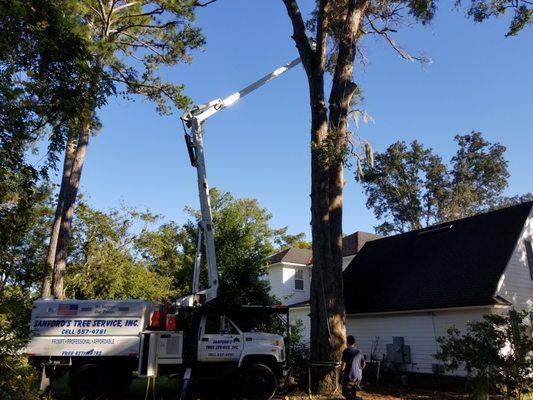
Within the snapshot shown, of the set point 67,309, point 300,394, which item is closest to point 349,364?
point 300,394

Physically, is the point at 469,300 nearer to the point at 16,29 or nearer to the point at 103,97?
the point at 103,97

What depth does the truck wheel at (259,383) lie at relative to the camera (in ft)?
40.9

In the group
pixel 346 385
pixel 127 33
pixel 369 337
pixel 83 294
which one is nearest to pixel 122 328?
pixel 346 385

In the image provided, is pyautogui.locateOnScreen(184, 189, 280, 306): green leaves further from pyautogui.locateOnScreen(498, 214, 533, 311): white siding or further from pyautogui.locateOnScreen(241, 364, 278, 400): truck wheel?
pyautogui.locateOnScreen(498, 214, 533, 311): white siding

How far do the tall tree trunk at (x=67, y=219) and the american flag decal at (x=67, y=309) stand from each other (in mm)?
4171

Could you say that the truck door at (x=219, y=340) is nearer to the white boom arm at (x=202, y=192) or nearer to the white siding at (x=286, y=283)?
the white boom arm at (x=202, y=192)

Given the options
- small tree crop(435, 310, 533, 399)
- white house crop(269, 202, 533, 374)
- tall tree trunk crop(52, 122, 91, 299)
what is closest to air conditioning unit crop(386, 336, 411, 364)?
white house crop(269, 202, 533, 374)

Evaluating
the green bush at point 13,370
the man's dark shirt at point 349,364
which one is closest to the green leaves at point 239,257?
the man's dark shirt at point 349,364

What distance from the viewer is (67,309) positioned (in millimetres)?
12867

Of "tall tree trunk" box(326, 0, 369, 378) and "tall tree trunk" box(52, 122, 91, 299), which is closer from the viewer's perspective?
"tall tree trunk" box(326, 0, 369, 378)

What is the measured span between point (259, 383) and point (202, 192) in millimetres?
5811

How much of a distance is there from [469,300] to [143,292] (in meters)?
15.8

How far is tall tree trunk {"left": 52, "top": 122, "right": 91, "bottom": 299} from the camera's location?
1716 cm

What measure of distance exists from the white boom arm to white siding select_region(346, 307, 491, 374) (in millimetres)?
7315
